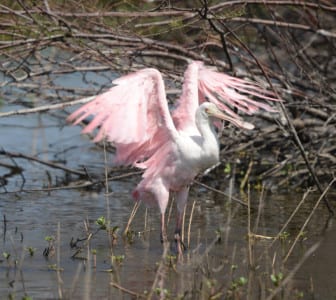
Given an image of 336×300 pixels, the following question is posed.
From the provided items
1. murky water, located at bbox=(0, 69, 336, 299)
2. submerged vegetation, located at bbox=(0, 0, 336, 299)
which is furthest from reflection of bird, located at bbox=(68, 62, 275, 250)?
murky water, located at bbox=(0, 69, 336, 299)

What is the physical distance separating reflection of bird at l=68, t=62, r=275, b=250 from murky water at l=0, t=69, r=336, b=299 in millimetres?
366

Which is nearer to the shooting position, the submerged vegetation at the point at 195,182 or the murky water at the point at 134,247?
the murky water at the point at 134,247

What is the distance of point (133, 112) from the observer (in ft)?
23.3

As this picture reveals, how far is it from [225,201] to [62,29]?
8.16ft

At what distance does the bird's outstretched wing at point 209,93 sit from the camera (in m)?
7.70

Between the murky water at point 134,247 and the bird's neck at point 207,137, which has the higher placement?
the bird's neck at point 207,137

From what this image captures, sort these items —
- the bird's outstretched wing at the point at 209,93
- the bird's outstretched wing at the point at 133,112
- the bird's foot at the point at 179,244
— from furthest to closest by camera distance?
the bird's outstretched wing at the point at 209,93 → the bird's foot at the point at 179,244 → the bird's outstretched wing at the point at 133,112

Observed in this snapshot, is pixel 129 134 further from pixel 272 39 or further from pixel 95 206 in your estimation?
pixel 272 39

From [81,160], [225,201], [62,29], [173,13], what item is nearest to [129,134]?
[62,29]

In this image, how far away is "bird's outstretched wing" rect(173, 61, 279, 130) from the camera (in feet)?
25.3

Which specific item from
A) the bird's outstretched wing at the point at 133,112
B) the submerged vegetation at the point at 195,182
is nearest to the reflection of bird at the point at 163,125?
the bird's outstretched wing at the point at 133,112

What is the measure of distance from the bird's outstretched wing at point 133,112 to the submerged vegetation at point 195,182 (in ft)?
0.94

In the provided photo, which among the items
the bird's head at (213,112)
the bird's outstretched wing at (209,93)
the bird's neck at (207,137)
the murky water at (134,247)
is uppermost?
the bird's outstretched wing at (209,93)

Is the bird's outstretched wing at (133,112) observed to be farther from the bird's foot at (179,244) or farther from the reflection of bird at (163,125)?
the bird's foot at (179,244)
